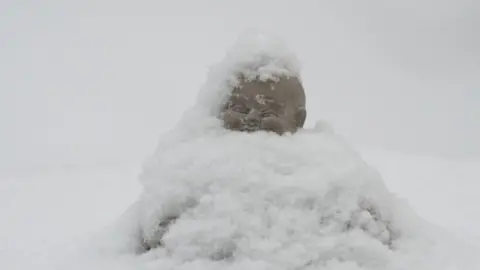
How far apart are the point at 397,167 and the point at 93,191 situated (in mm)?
1740

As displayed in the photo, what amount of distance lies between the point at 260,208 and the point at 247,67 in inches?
13.5

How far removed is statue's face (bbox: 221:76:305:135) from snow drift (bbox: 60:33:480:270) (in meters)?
0.03

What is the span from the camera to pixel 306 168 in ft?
3.97

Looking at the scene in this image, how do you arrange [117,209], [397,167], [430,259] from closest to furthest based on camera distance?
[430,259], [117,209], [397,167]

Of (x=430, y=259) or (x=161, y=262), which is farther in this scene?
(x=430, y=259)

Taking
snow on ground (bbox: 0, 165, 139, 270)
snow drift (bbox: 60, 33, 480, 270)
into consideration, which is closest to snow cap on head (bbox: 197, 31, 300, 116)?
snow drift (bbox: 60, 33, 480, 270)

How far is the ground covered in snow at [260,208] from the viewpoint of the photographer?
1.13m

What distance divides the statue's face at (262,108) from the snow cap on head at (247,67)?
26 mm

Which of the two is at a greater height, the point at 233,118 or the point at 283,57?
the point at 283,57

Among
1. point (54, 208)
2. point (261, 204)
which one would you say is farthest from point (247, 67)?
point (54, 208)

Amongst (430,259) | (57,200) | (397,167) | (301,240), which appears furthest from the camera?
(397,167)

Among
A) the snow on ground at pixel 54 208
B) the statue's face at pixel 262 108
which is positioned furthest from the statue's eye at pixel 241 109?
the snow on ground at pixel 54 208

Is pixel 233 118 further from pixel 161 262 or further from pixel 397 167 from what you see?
pixel 397 167

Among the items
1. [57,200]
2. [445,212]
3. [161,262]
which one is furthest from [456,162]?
[161,262]
